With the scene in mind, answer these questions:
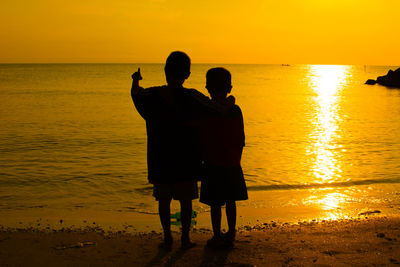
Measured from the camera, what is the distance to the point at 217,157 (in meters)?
4.35

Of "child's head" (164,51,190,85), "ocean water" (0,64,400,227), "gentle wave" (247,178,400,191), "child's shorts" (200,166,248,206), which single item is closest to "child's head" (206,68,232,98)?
"child's head" (164,51,190,85)

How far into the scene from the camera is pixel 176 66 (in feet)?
13.6

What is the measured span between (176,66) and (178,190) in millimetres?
1182

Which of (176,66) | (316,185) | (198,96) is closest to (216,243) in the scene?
(198,96)

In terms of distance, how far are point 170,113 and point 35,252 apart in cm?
203

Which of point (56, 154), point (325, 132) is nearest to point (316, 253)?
point (56, 154)

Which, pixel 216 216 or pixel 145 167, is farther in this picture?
pixel 145 167

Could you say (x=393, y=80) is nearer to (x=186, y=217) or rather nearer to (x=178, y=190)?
(x=186, y=217)

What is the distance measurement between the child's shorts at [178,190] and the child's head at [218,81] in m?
Result: 0.90

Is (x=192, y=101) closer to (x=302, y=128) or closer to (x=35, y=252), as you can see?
(x=35, y=252)

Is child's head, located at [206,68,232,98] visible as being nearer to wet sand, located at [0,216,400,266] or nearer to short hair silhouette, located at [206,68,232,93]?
short hair silhouette, located at [206,68,232,93]

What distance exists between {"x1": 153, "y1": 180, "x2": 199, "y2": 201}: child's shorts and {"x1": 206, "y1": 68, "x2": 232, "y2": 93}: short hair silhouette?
3.09ft

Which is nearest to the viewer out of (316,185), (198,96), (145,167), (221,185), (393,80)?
(198,96)

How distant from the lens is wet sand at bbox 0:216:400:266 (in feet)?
13.9
